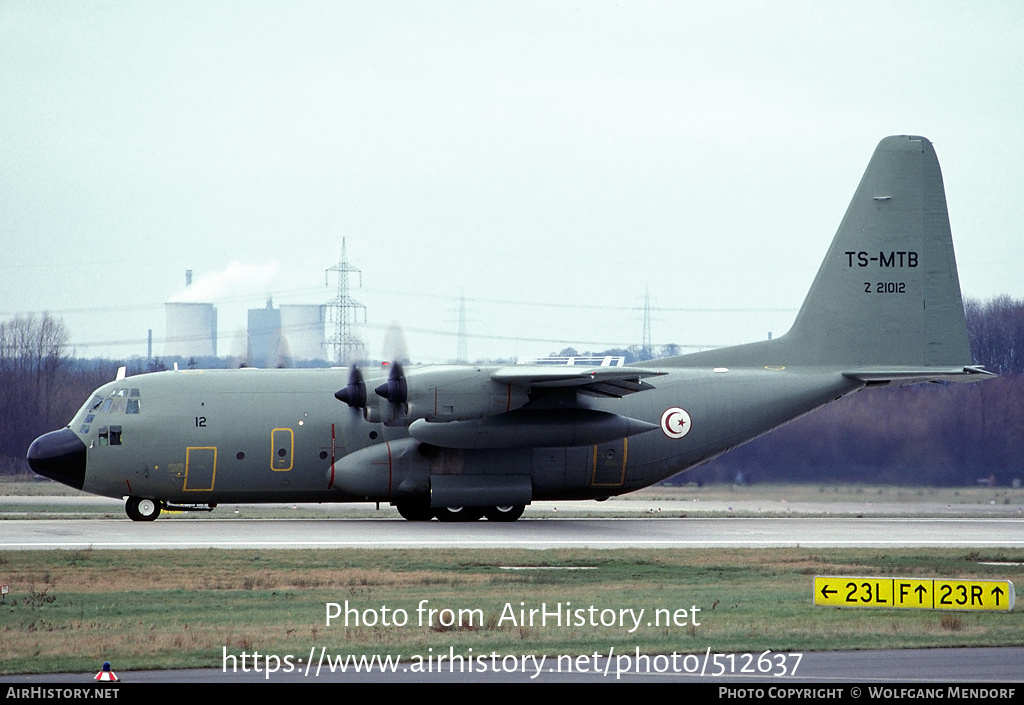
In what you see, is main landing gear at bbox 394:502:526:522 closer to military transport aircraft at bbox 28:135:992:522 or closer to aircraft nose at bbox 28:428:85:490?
military transport aircraft at bbox 28:135:992:522

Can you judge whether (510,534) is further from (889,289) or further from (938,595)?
(889,289)

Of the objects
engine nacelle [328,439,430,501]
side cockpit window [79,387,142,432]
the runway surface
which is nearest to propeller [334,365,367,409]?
engine nacelle [328,439,430,501]

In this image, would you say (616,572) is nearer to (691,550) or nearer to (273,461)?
(691,550)

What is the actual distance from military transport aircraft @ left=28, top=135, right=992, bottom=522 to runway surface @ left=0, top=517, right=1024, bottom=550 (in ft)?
2.78

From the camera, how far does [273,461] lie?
2625cm

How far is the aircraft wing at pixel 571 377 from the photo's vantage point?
968 inches

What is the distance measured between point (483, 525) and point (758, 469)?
1133 cm

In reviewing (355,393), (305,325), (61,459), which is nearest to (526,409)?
(355,393)

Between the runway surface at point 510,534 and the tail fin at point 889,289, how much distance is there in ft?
13.2

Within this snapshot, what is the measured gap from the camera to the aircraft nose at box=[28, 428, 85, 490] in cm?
2605

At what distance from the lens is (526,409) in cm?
2639

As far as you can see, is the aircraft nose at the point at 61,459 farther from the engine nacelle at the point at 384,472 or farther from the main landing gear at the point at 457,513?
the main landing gear at the point at 457,513

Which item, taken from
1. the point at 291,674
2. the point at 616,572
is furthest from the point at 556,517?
the point at 291,674

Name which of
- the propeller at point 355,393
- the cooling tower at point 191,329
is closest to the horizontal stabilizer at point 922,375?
the propeller at point 355,393
